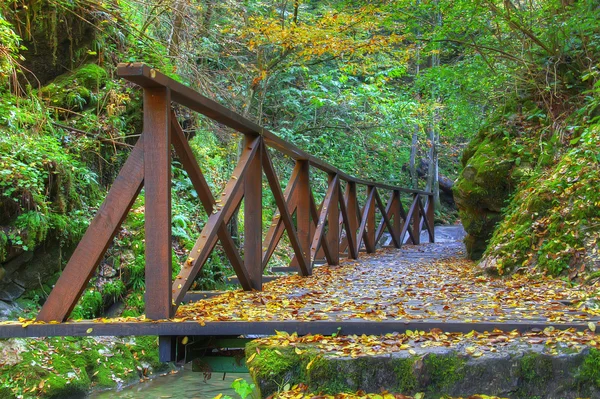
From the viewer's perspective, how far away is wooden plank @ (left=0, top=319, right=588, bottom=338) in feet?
10.8

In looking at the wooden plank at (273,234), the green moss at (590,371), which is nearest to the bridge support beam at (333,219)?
the wooden plank at (273,234)

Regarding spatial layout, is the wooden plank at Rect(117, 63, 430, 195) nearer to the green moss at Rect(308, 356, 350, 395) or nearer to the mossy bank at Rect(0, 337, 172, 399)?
the green moss at Rect(308, 356, 350, 395)

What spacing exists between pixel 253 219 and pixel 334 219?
149 inches

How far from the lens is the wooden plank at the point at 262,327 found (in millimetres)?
3305

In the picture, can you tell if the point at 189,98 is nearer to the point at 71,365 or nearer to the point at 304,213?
the point at 71,365

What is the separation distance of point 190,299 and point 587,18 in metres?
6.04

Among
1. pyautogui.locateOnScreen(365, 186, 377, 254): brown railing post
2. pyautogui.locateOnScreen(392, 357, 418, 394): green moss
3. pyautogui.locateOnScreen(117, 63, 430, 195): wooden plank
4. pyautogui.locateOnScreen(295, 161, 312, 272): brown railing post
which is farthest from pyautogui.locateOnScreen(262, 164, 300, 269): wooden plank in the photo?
Result: pyautogui.locateOnScreen(365, 186, 377, 254): brown railing post

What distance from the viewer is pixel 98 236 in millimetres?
3633

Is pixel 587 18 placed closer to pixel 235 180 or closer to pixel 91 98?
pixel 235 180

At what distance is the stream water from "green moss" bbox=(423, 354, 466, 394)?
3723 millimetres

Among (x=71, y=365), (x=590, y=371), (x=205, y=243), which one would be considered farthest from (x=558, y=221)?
(x=71, y=365)

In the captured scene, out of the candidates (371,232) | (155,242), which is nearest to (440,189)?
(371,232)

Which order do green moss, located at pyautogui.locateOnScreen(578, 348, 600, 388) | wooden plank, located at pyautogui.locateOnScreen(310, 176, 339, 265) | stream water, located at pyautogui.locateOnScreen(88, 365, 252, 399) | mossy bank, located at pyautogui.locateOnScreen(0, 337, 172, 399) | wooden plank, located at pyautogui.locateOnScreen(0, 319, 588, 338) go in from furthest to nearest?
wooden plank, located at pyautogui.locateOnScreen(310, 176, 339, 265) → stream water, located at pyautogui.locateOnScreen(88, 365, 252, 399) → mossy bank, located at pyautogui.locateOnScreen(0, 337, 172, 399) → wooden plank, located at pyautogui.locateOnScreen(0, 319, 588, 338) → green moss, located at pyautogui.locateOnScreen(578, 348, 600, 388)

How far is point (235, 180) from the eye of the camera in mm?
4656
